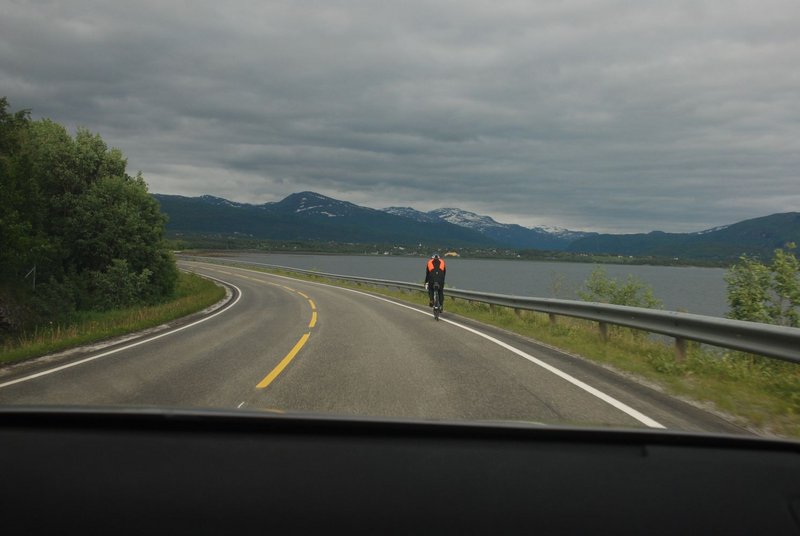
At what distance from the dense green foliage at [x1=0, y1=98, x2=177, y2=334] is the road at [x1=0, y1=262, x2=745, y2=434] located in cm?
1810

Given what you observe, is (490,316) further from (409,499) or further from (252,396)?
(409,499)

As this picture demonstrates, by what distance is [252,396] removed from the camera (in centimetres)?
638

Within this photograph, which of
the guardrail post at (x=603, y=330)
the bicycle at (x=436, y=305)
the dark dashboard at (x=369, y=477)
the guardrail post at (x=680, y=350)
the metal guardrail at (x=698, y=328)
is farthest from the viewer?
the bicycle at (x=436, y=305)

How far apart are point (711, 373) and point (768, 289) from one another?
1179 centimetres

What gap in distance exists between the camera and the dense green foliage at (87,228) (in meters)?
26.4

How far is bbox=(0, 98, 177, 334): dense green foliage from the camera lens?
26.4 metres

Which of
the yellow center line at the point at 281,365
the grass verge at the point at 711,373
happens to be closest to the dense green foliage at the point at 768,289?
the grass verge at the point at 711,373

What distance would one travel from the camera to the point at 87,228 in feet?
94.6

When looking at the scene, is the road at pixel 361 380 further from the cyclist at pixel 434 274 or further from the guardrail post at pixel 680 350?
the cyclist at pixel 434 274

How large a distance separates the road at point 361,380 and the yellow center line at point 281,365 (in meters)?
0.02

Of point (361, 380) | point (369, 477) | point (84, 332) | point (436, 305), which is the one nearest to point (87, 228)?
point (84, 332)

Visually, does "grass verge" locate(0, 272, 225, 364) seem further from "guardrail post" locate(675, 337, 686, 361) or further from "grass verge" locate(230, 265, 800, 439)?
"guardrail post" locate(675, 337, 686, 361)

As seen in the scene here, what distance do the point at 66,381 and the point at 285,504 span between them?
7302 mm

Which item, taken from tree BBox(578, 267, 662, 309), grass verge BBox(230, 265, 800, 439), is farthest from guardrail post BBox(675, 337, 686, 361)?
tree BBox(578, 267, 662, 309)
